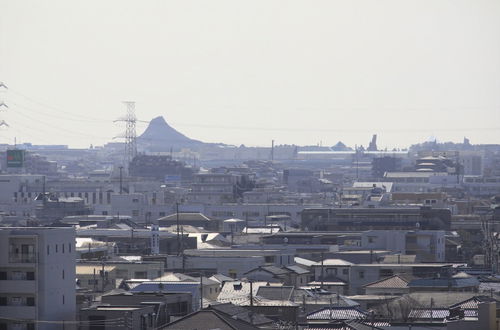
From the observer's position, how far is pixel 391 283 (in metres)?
39.9

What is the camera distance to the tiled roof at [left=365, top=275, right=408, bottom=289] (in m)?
39.6

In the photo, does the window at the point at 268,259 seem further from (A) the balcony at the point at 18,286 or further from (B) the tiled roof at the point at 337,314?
(A) the balcony at the point at 18,286

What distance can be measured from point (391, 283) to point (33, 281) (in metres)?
12.5

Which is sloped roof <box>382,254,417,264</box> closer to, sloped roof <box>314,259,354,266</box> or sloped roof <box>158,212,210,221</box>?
sloped roof <box>314,259,354,266</box>

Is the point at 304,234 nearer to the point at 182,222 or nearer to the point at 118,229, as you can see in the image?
the point at 118,229

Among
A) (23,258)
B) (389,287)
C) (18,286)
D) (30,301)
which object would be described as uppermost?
(23,258)

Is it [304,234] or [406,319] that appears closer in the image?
[406,319]

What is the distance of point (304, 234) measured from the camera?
57125mm

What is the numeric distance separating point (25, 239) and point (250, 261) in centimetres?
1769

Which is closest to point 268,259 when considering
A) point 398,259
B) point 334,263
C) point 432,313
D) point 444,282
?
point 334,263

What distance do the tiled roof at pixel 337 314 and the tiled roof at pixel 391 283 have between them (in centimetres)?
725

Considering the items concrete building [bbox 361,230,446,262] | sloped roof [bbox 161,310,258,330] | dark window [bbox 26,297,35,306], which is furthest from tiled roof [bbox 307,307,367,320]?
concrete building [bbox 361,230,446,262]

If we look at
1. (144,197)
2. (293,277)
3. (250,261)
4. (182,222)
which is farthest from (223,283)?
(144,197)

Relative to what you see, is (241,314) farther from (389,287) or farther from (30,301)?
(389,287)
